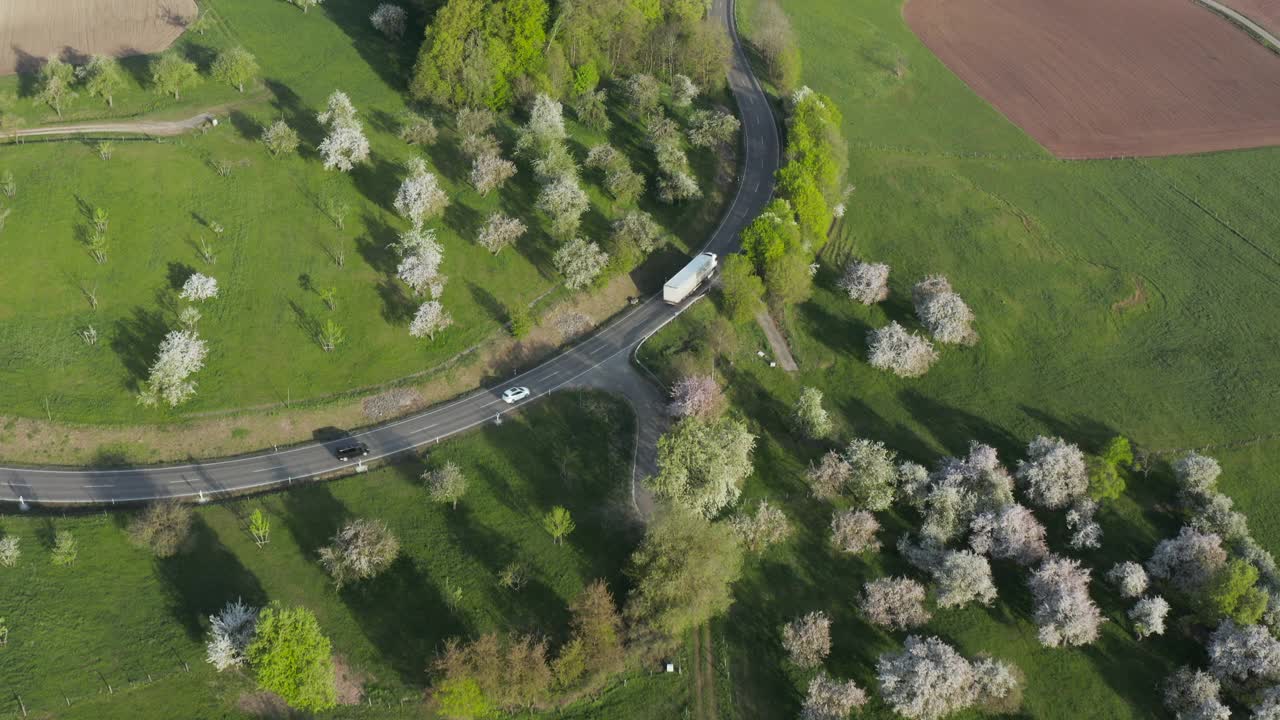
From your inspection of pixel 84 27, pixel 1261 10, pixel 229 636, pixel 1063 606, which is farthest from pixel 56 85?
pixel 1261 10

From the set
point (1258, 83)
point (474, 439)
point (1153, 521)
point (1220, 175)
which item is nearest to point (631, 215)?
point (474, 439)

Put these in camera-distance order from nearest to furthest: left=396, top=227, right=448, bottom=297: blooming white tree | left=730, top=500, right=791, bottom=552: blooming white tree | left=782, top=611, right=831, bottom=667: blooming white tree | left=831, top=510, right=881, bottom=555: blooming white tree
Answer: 1. left=782, top=611, right=831, bottom=667: blooming white tree
2. left=730, top=500, right=791, bottom=552: blooming white tree
3. left=831, top=510, right=881, bottom=555: blooming white tree
4. left=396, top=227, right=448, bottom=297: blooming white tree

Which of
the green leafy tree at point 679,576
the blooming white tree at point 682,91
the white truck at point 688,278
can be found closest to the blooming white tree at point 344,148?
the white truck at point 688,278

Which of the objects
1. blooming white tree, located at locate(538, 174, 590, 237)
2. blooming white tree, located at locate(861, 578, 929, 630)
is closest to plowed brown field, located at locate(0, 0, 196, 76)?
blooming white tree, located at locate(538, 174, 590, 237)

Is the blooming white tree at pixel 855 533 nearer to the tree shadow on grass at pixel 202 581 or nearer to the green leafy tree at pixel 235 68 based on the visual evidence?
the tree shadow on grass at pixel 202 581

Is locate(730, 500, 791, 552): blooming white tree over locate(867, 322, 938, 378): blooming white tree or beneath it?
beneath

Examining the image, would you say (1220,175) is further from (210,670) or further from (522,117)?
(210,670)

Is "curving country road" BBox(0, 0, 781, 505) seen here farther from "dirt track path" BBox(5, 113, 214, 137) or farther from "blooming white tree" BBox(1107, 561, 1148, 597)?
"dirt track path" BBox(5, 113, 214, 137)
